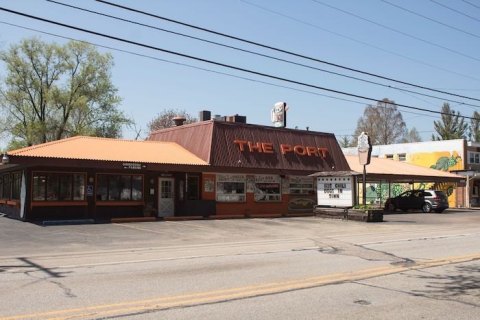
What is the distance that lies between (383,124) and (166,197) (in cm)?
Result: 6261

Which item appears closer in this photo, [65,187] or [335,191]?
[65,187]

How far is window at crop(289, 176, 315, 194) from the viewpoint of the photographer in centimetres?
3509

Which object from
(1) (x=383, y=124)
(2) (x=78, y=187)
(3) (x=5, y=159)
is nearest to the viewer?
(3) (x=5, y=159)

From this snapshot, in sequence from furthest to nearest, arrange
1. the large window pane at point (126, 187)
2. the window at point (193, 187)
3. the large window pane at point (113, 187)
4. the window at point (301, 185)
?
the window at point (301, 185) < the window at point (193, 187) < the large window pane at point (126, 187) < the large window pane at point (113, 187)

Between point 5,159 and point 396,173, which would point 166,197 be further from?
point 396,173

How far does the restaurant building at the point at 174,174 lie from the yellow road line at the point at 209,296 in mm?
17491

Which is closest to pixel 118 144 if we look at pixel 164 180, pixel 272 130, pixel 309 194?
pixel 164 180

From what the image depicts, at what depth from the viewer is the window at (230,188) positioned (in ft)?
103

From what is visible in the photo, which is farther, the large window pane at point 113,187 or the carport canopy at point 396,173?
the carport canopy at point 396,173

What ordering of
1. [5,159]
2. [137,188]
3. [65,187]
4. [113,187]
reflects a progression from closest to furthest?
[5,159] → [65,187] → [113,187] → [137,188]

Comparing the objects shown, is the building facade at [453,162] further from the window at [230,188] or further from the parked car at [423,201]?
the window at [230,188]

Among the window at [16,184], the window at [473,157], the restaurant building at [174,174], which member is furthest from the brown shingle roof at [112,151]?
the window at [473,157]

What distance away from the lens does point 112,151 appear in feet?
93.2

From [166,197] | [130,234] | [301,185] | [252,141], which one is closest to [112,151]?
[166,197]
